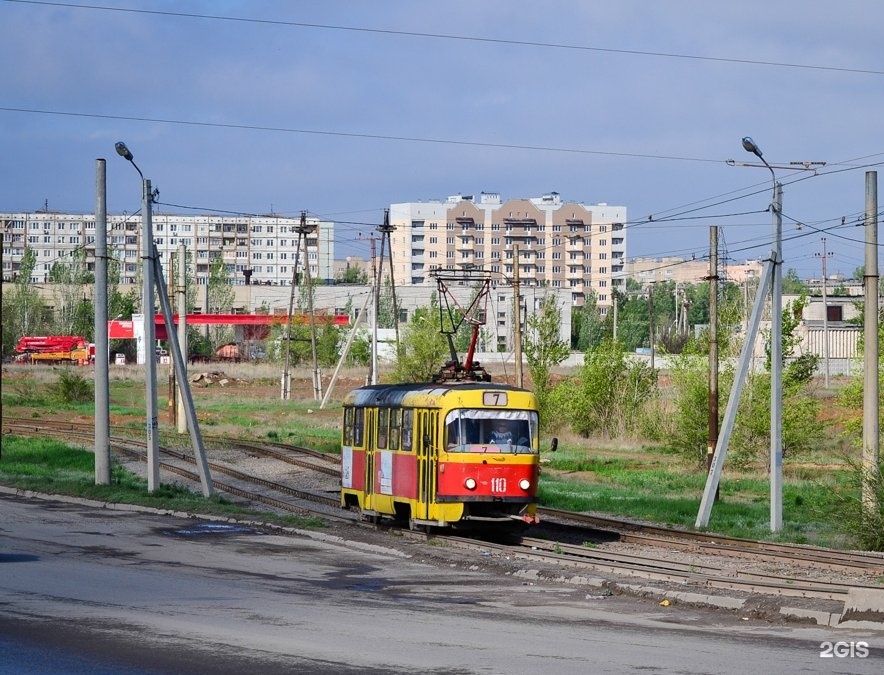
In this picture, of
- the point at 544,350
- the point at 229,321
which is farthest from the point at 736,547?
the point at 229,321

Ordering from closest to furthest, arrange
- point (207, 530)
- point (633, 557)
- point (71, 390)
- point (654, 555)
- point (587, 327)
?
point (633, 557) → point (654, 555) → point (207, 530) → point (71, 390) → point (587, 327)

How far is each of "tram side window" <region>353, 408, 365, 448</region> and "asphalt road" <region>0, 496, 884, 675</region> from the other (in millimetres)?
4944

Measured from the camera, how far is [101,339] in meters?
29.2

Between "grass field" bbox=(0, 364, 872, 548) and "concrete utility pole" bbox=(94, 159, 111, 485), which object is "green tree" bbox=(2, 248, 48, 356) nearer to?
"grass field" bbox=(0, 364, 872, 548)

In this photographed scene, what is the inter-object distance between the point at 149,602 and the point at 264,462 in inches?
968

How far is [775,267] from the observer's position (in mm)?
24891

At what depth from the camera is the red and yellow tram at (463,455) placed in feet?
69.5

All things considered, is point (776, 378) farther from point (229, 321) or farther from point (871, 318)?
point (229, 321)

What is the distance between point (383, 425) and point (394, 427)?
553 mm

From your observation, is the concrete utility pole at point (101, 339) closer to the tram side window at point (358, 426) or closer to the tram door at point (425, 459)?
the tram side window at point (358, 426)

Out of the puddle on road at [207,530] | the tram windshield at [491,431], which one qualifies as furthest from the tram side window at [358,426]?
the tram windshield at [491,431]

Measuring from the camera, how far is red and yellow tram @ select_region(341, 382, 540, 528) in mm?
21172

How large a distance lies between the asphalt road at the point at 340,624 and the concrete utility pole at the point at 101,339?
1001 centimetres

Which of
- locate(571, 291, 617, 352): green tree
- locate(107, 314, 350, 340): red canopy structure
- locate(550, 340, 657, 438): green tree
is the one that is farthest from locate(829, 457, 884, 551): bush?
locate(571, 291, 617, 352): green tree
